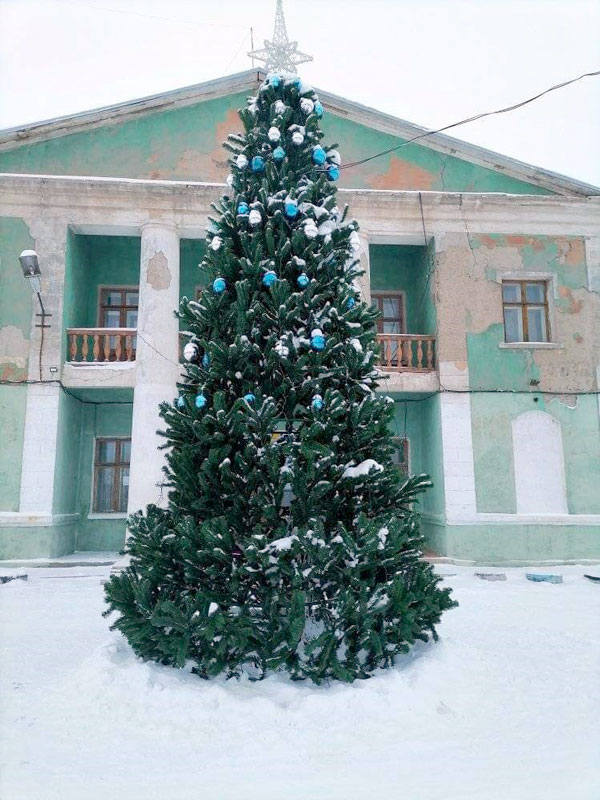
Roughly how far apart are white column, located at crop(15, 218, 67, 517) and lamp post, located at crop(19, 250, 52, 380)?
0.22 feet

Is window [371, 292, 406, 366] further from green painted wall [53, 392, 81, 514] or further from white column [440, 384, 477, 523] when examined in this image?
green painted wall [53, 392, 81, 514]

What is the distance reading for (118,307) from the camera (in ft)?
44.2

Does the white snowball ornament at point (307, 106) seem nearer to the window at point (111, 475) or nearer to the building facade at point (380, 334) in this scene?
the building facade at point (380, 334)

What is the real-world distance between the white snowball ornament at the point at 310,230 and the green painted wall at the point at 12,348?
8594mm

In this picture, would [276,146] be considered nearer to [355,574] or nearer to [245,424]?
[245,424]

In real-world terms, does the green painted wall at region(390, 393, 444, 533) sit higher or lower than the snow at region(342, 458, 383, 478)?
higher

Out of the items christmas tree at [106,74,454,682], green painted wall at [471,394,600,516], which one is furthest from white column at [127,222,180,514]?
christmas tree at [106,74,454,682]

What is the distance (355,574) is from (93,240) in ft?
37.9

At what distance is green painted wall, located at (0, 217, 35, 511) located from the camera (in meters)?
11.1

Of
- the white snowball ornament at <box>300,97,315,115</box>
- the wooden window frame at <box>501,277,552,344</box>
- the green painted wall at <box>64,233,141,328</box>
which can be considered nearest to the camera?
the white snowball ornament at <box>300,97,315,115</box>

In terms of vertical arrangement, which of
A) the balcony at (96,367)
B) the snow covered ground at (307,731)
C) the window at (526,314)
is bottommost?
the snow covered ground at (307,731)

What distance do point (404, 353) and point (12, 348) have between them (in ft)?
24.8

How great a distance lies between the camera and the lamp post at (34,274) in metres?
10.8

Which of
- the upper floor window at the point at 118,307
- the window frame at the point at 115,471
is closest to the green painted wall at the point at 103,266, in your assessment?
the upper floor window at the point at 118,307
